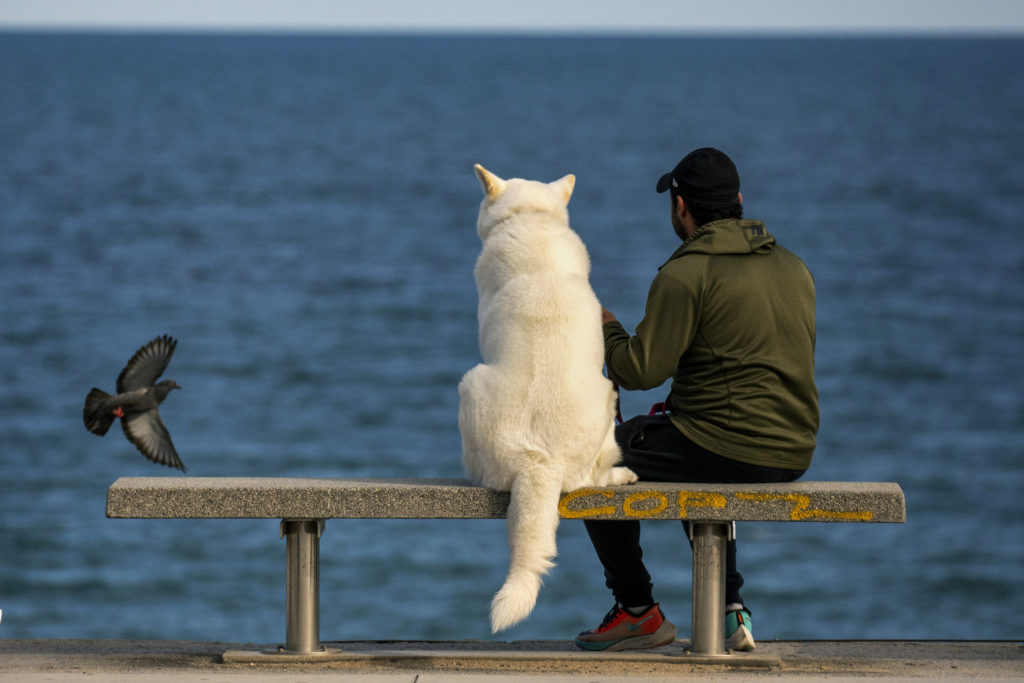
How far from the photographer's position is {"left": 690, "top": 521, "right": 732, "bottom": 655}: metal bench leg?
4703 mm

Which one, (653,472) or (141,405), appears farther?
(141,405)

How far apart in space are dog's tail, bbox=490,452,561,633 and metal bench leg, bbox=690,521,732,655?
1.77ft

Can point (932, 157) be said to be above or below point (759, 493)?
above

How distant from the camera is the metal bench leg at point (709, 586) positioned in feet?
15.4

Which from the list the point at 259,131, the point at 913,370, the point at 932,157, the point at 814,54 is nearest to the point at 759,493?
the point at 913,370

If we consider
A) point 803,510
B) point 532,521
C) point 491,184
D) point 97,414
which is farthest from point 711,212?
point 97,414

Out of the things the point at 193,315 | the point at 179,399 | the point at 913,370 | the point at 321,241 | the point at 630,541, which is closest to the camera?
the point at 630,541

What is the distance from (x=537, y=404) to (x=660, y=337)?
469 millimetres

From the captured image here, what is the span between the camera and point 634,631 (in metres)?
5.01

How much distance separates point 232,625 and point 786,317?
13.4 metres

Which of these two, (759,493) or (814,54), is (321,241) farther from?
(814,54)

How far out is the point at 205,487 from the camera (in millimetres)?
4586

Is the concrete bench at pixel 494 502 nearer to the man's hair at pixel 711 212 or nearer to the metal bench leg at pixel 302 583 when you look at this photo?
the metal bench leg at pixel 302 583

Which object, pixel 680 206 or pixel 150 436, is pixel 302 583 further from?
pixel 680 206
